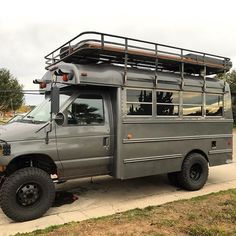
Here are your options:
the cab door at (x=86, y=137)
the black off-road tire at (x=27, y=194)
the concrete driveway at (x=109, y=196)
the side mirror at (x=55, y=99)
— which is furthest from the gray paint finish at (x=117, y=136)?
the concrete driveway at (x=109, y=196)

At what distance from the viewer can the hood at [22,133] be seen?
560 cm

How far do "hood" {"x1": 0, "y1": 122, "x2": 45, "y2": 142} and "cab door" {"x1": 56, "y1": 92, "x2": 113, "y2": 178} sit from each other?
369 millimetres

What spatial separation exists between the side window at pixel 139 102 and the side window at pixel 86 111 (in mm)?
575

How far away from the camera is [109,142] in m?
6.62

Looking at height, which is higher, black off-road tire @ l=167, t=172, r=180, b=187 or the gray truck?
the gray truck

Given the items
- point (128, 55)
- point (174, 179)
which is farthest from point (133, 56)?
point (174, 179)

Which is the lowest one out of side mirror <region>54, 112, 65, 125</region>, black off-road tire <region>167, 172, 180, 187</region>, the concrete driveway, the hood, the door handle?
the concrete driveway

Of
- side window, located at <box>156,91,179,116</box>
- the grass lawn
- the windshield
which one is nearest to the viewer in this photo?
the grass lawn

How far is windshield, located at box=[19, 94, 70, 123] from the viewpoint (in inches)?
247

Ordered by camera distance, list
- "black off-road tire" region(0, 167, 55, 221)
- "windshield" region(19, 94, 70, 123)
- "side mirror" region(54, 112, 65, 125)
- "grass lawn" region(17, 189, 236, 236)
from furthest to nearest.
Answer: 1. "windshield" region(19, 94, 70, 123)
2. "side mirror" region(54, 112, 65, 125)
3. "black off-road tire" region(0, 167, 55, 221)
4. "grass lawn" region(17, 189, 236, 236)

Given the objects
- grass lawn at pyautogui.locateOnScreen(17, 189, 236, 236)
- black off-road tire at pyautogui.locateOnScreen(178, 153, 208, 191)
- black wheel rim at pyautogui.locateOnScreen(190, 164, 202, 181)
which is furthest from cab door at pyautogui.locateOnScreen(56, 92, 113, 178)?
black wheel rim at pyautogui.locateOnScreen(190, 164, 202, 181)

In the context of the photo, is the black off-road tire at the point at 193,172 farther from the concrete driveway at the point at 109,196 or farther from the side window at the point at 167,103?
the side window at the point at 167,103

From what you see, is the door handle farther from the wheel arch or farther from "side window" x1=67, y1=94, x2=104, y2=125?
the wheel arch

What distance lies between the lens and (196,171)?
796cm
